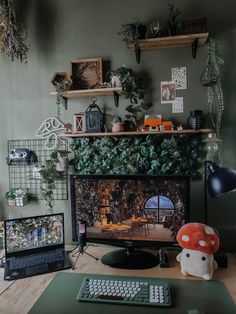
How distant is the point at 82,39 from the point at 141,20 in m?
0.42

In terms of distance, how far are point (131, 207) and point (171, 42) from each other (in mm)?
1050

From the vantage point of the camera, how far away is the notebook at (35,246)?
145cm

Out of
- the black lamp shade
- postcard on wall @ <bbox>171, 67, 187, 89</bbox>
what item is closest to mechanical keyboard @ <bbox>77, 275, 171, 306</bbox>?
the black lamp shade

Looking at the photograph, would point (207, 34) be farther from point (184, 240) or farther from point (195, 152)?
point (184, 240)

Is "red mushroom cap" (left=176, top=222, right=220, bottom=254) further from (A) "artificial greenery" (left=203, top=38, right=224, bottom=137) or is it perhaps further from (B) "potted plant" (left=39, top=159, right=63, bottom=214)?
(B) "potted plant" (left=39, top=159, right=63, bottom=214)

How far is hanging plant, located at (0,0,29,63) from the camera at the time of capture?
5.81 feet

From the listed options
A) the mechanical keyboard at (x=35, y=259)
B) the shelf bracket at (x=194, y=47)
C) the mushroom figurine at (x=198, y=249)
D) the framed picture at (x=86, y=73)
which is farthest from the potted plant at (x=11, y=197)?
the shelf bracket at (x=194, y=47)

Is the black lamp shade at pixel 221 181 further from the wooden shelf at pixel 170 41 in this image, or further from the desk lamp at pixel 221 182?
the wooden shelf at pixel 170 41

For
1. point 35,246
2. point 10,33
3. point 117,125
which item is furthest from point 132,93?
point 35,246

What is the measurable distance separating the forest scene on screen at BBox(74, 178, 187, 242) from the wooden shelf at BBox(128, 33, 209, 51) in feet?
2.79

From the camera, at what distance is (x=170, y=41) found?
5.45 feet

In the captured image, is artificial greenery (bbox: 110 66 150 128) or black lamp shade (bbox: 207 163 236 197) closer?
black lamp shade (bbox: 207 163 236 197)

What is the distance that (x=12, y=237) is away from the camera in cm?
155

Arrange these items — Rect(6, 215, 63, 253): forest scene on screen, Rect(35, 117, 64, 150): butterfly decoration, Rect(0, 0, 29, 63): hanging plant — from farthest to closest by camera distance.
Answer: Rect(35, 117, 64, 150): butterfly decoration, Rect(0, 0, 29, 63): hanging plant, Rect(6, 215, 63, 253): forest scene on screen
